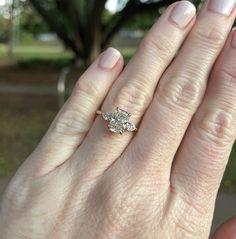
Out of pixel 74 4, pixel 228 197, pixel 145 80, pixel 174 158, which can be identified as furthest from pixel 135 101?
pixel 74 4

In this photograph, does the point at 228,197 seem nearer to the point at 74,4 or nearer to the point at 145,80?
the point at 145,80

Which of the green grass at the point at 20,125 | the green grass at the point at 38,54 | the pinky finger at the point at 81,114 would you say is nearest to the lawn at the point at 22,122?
the green grass at the point at 20,125

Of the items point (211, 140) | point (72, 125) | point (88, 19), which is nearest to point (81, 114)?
point (72, 125)

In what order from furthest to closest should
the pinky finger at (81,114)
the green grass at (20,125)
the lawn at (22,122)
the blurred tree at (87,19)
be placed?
the blurred tree at (87,19) → the green grass at (20,125) → the lawn at (22,122) → the pinky finger at (81,114)

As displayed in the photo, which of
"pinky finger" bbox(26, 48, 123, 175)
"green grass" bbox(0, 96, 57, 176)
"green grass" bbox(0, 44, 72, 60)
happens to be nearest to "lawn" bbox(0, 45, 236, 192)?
"green grass" bbox(0, 96, 57, 176)

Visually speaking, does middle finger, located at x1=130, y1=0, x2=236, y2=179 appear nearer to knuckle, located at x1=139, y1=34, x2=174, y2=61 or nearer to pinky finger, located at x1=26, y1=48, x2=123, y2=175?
knuckle, located at x1=139, y1=34, x2=174, y2=61

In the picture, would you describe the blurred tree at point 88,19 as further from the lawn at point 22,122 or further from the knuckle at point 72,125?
the knuckle at point 72,125
